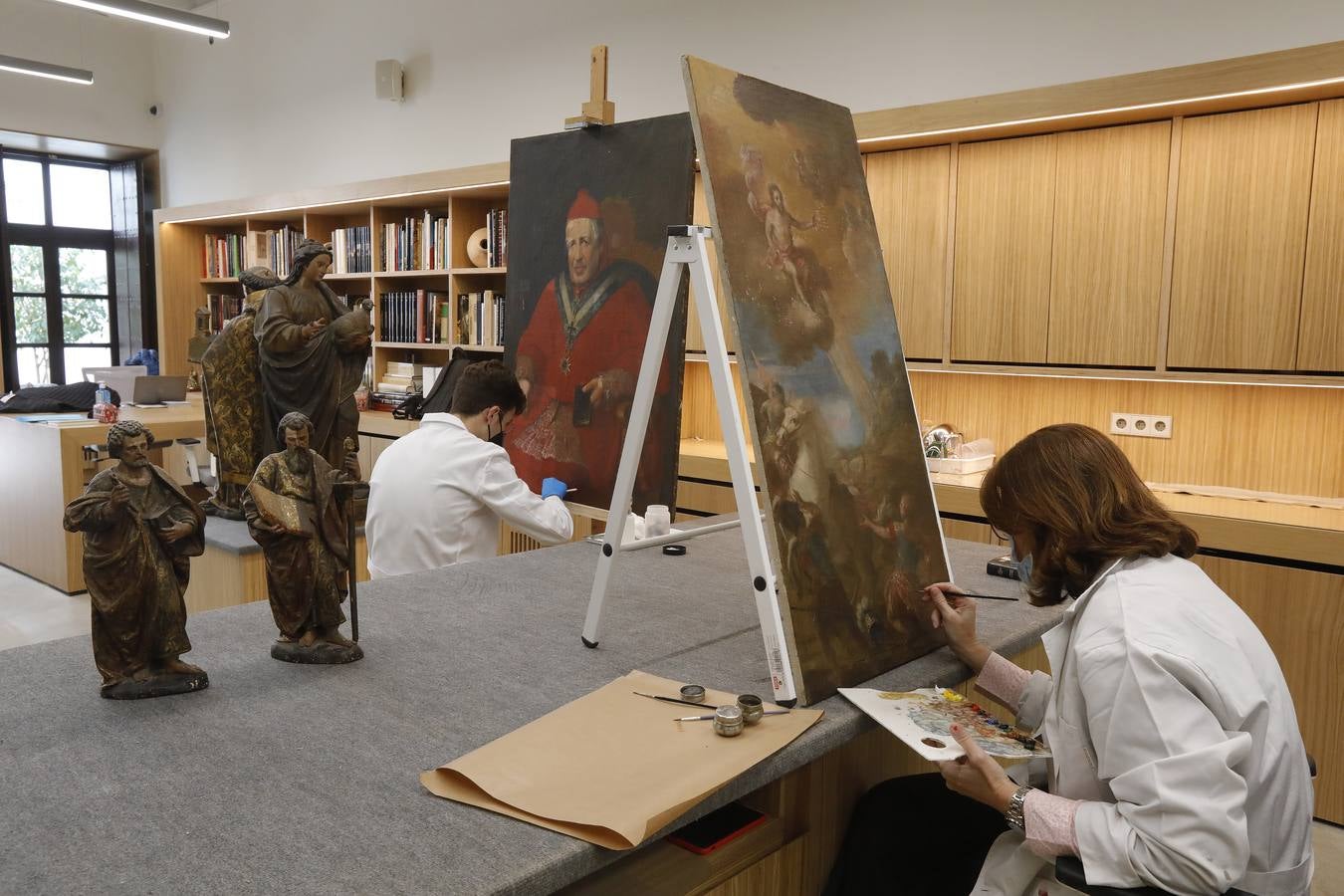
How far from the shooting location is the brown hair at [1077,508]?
141 centimetres

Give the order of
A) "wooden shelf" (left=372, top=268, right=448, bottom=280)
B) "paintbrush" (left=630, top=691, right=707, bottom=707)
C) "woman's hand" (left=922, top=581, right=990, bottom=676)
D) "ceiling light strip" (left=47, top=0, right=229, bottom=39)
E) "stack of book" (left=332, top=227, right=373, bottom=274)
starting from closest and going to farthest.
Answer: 1. "paintbrush" (left=630, top=691, right=707, bottom=707)
2. "woman's hand" (left=922, top=581, right=990, bottom=676)
3. "wooden shelf" (left=372, top=268, right=448, bottom=280)
4. "ceiling light strip" (left=47, top=0, right=229, bottom=39)
5. "stack of book" (left=332, top=227, right=373, bottom=274)

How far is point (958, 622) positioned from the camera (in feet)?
5.97

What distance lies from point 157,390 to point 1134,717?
6111 mm

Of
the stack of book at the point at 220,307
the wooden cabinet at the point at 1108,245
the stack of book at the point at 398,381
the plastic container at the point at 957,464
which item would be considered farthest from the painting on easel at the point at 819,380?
the stack of book at the point at 220,307

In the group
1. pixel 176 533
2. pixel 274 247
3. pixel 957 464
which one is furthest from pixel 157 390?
pixel 176 533

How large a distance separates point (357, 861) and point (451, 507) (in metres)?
1.58

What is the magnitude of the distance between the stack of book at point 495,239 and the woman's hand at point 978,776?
429cm

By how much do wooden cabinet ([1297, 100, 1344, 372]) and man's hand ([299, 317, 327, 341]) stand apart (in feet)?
10.4

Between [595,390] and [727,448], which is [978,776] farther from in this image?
[595,390]

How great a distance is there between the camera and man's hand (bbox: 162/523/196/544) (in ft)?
4.80

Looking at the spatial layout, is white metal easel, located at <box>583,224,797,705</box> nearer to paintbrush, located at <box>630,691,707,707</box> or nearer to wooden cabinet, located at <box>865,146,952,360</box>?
paintbrush, located at <box>630,691,707,707</box>

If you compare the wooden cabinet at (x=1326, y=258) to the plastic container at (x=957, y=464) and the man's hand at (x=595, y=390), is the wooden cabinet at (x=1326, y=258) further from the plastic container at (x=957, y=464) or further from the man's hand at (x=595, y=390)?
the man's hand at (x=595, y=390)

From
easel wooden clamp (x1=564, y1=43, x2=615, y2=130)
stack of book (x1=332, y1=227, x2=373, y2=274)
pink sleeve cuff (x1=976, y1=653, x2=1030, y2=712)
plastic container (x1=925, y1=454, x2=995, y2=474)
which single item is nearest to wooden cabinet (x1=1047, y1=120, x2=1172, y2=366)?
plastic container (x1=925, y1=454, x2=995, y2=474)

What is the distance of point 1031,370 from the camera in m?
3.58
